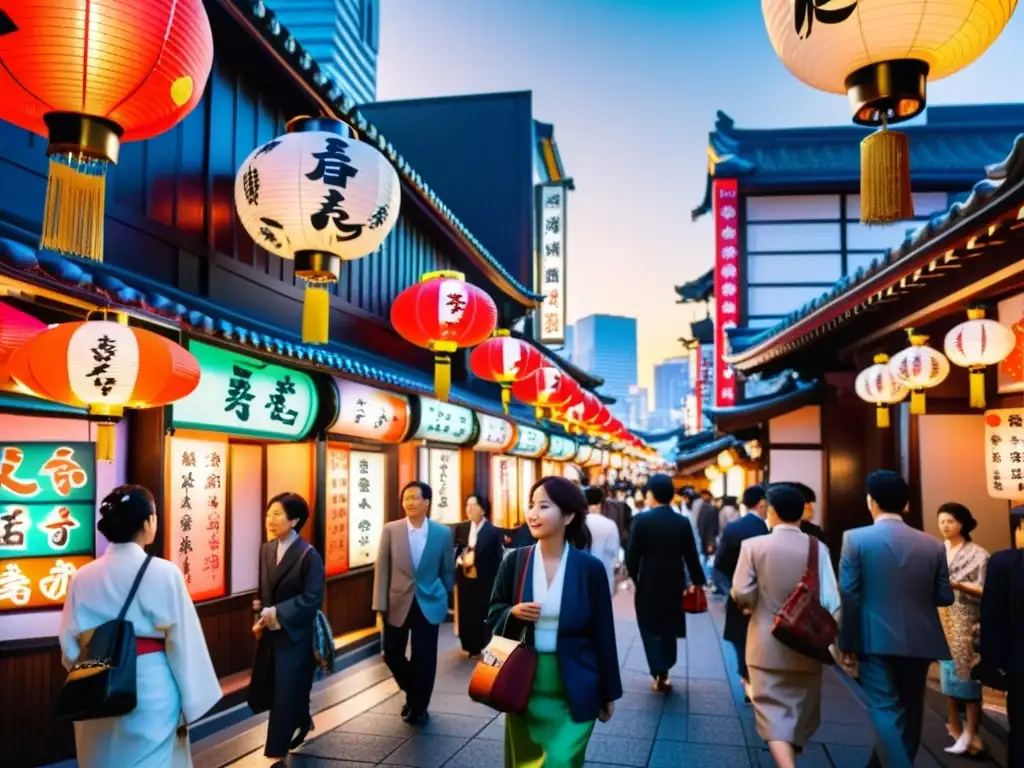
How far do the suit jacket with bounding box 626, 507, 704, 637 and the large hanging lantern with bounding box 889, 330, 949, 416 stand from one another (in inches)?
116

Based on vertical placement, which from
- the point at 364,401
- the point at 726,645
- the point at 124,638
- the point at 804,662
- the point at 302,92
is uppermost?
the point at 302,92

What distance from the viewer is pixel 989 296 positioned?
8422 millimetres

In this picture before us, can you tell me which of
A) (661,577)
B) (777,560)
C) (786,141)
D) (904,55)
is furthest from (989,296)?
(786,141)

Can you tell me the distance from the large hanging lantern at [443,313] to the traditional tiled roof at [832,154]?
1275cm

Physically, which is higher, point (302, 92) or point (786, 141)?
point (786, 141)

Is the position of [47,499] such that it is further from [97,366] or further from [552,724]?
[552,724]

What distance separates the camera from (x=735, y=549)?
9.73 m

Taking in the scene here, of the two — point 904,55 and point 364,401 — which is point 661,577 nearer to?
point 364,401

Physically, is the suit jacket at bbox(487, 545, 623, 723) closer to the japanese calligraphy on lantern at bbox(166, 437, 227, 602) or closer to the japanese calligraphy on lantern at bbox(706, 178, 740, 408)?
the japanese calligraphy on lantern at bbox(166, 437, 227, 602)

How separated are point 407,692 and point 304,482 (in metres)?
4.30

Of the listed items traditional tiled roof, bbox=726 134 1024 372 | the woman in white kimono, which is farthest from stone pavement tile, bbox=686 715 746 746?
the woman in white kimono

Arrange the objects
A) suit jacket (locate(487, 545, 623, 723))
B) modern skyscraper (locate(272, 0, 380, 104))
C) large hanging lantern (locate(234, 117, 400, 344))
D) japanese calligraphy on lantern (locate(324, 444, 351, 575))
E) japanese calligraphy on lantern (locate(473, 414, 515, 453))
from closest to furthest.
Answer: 1. suit jacket (locate(487, 545, 623, 723))
2. large hanging lantern (locate(234, 117, 400, 344))
3. japanese calligraphy on lantern (locate(324, 444, 351, 575))
4. japanese calligraphy on lantern (locate(473, 414, 515, 453))
5. modern skyscraper (locate(272, 0, 380, 104))

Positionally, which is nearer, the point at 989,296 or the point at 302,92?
the point at 989,296

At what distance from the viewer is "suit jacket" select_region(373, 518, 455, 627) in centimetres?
888
